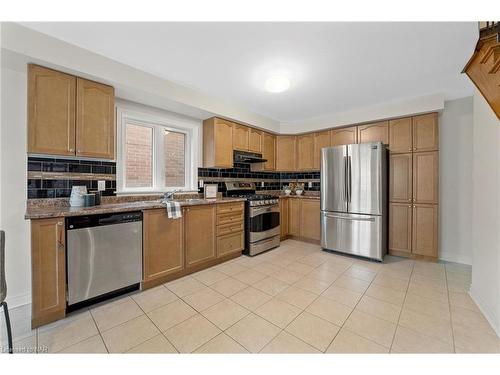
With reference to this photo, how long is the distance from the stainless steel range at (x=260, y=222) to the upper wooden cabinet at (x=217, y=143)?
578mm

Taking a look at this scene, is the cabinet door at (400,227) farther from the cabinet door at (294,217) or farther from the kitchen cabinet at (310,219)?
the cabinet door at (294,217)

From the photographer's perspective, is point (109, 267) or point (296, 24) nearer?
point (296, 24)

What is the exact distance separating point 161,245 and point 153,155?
1343 mm

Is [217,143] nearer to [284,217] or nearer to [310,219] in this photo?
[284,217]

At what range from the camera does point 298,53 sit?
1911 mm

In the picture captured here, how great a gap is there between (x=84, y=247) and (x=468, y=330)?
3191 millimetres

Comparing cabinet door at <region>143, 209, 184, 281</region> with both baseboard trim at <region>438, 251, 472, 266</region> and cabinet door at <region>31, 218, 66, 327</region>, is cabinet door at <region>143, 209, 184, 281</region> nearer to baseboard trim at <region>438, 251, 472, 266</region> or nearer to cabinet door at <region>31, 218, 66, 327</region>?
cabinet door at <region>31, 218, 66, 327</region>

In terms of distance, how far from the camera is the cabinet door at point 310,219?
3.86 m

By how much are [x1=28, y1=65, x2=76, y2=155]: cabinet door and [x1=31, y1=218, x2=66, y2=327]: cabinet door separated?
698mm

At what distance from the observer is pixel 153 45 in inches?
72.2

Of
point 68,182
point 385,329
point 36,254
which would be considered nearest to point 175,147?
point 68,182

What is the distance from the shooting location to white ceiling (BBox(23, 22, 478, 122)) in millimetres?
1621

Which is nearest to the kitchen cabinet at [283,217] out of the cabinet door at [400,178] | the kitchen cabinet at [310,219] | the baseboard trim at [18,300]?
the kitchen cabinet at [310,219]
